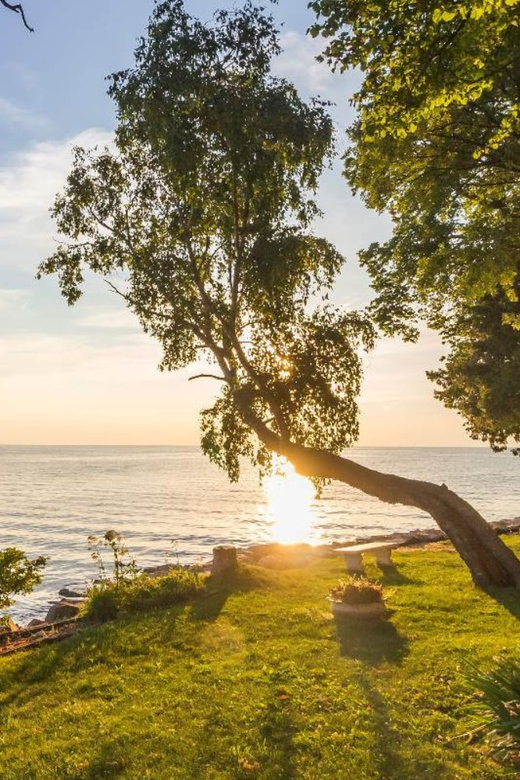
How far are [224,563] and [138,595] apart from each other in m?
3.22

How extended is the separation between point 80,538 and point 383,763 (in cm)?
3949

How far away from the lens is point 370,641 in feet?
39.7

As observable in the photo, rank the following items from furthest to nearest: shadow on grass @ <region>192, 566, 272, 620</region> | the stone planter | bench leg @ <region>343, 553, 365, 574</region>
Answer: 1. bench leg @ <region>343, 553, 365, 574</region>
2. shadow on grass @ <region>192, 566, 272, 620</region>
3. the stone planter

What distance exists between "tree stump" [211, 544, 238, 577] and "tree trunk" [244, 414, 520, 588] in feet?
11.7

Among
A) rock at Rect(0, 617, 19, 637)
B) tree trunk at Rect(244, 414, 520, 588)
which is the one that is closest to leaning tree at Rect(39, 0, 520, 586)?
tree trunk at Rect(244, 414, 520, 588)

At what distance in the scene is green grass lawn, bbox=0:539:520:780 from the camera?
7.41 m

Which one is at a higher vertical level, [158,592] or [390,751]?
[390,751]

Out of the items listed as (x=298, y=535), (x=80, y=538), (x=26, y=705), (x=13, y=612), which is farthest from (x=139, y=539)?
(x=26, y=705)

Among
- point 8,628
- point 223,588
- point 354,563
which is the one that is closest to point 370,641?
point 223,588

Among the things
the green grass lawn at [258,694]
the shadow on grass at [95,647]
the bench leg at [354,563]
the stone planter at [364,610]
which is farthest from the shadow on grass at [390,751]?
the bench leg at [354,563]

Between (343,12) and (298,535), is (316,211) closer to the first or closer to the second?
(343,12)

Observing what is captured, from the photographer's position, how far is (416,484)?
17250 mm

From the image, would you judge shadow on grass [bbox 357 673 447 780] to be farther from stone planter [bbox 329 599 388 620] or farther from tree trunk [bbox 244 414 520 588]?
tree trunk [bbox 244 414 520 588]

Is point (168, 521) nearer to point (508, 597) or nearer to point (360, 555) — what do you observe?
point (360, 555)
